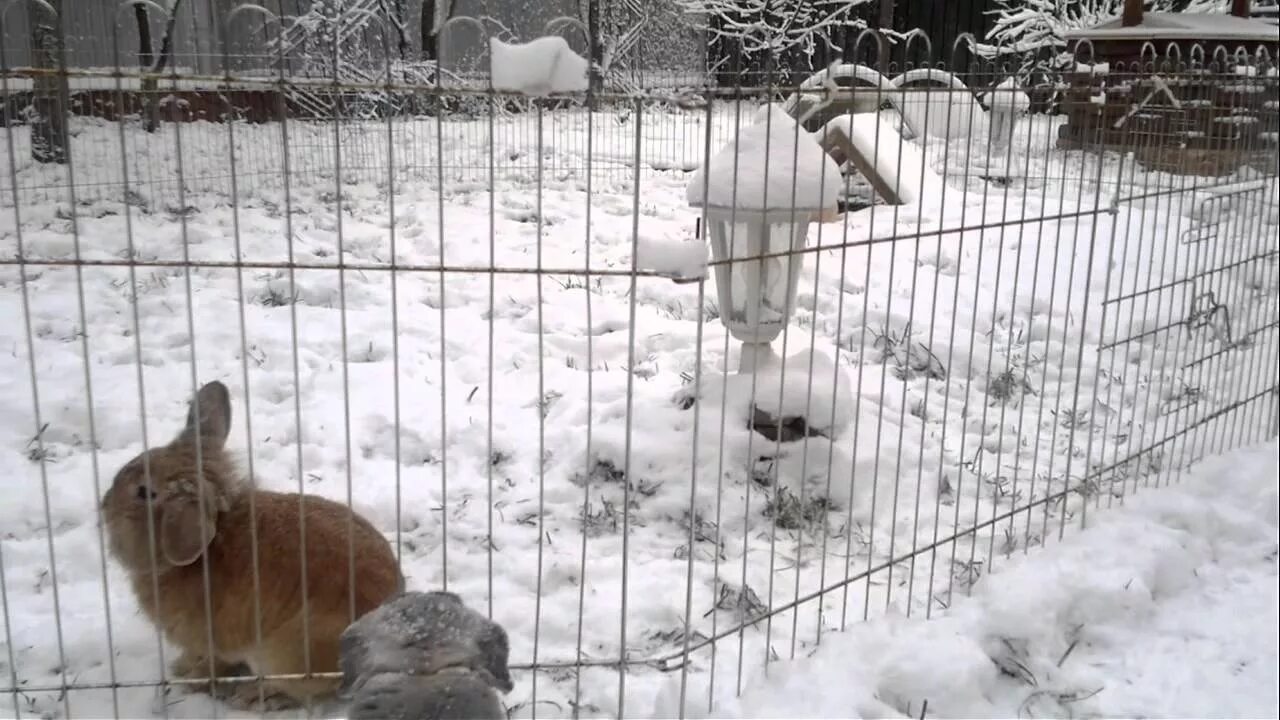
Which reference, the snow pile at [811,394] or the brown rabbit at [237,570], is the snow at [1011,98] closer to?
the snow pile at [811,394]

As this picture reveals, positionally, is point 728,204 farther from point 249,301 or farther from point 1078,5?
point 1078,5

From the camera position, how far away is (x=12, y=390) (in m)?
4.00

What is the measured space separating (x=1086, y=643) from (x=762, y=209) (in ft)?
4.91

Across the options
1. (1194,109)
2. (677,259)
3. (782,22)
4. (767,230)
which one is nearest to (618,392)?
(767,230)

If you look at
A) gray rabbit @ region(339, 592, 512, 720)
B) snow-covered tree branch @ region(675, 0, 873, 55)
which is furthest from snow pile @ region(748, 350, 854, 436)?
snow-covered tree branch @ region(675, 0, 873, 55)

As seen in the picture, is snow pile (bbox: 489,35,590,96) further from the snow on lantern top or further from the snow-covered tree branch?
the snow-covered tree branch

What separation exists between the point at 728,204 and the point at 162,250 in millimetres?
4009

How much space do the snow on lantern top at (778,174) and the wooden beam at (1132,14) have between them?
8.22m

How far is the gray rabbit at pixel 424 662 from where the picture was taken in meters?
1.50

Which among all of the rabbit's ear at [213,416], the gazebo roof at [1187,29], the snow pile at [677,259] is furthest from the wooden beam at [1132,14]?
the rabbit's ear at [213,416]

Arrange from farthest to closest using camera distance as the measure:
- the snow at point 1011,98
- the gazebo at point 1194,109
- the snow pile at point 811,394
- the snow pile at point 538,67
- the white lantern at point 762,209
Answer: the snow pile at point 811,394 → the gazebo at point 1194,109 → the white lantern at point 762,209 → the snow at point 1011,98 → the snow pile at point 538,67

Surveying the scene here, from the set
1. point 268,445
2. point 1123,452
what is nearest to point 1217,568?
point 1123,452

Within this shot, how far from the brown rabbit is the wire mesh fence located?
0.02 metres

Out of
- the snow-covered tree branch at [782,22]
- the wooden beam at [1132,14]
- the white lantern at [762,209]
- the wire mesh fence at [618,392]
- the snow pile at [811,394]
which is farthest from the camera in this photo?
the snow-covered tree branch at [782,22]
